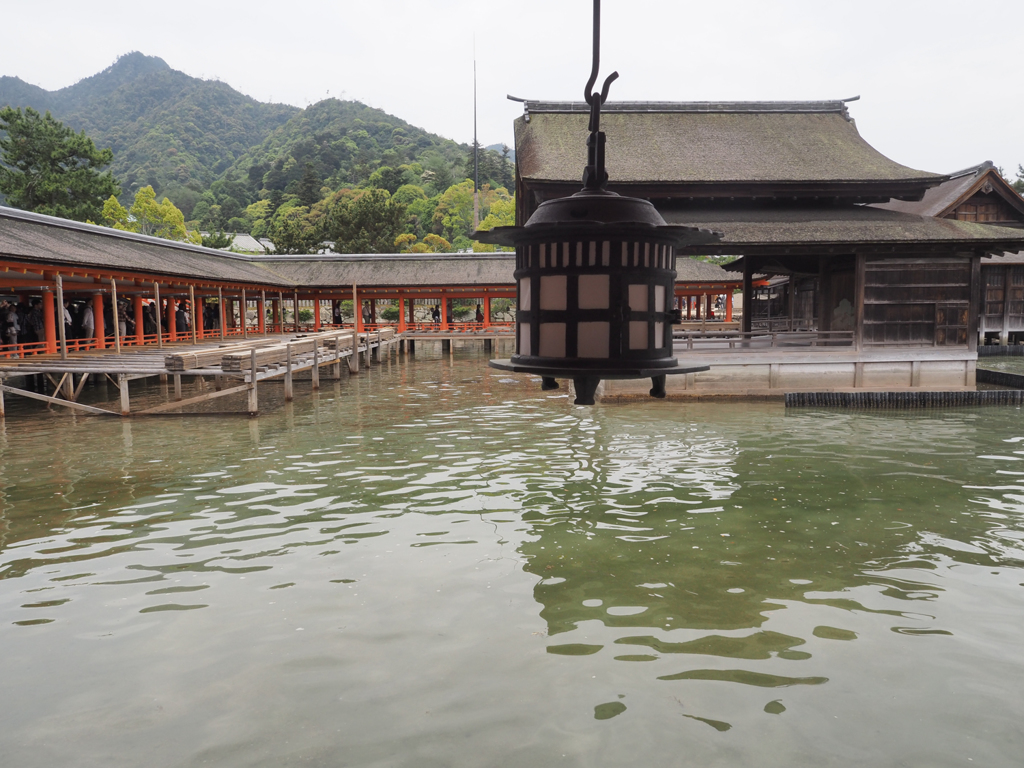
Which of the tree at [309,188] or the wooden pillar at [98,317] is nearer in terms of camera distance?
the wooden pillar at [98,317]

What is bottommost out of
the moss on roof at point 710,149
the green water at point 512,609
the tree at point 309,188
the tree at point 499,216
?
the green water at point 512,609

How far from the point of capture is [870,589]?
6.54m

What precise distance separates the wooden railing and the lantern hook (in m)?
16.3

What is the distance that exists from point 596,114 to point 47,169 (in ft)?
192

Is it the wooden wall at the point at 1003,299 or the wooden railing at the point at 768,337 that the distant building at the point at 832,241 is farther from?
the wooden wall at the point at 1003,299

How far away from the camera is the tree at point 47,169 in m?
48.2

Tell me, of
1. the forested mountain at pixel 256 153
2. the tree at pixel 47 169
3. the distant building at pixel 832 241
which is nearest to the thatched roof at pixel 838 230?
the distant building at pixel 832 241

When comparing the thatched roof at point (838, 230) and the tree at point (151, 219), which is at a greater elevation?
the tree at point (151, 219)

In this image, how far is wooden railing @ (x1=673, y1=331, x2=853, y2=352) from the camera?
20062 millimetres

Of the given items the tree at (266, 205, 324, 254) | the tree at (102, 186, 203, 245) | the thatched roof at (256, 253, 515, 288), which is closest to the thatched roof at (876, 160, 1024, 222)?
the thatched roof at (256, 253, 515, 288)

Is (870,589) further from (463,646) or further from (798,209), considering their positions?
(798,209)

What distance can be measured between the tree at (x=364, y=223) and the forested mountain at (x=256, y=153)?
6.09 ft

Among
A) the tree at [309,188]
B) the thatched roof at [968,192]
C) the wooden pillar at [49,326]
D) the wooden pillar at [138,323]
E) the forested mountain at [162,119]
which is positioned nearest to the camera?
the wooden pillar at [49,326]

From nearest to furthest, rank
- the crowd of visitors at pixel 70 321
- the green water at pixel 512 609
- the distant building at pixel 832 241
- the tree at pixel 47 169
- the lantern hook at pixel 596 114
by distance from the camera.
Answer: the lantern hook at pixel 596 114
the green water at pixel 512 609
the distant building at pixel 832 241
the crowd of visitors at pixel 70 321
the tree at pixel 47 169
